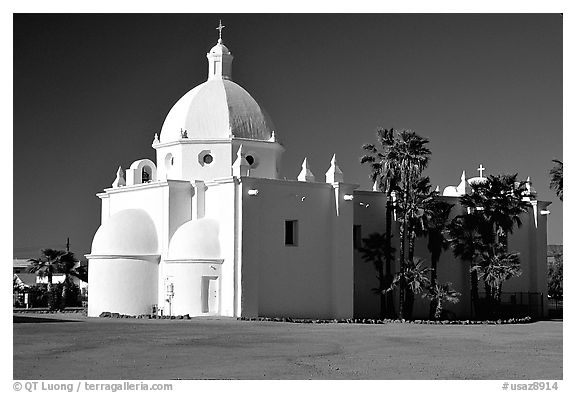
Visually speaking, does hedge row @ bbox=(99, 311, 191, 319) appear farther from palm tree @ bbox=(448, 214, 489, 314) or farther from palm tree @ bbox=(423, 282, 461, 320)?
palm tree @ bbox=(448, 214, 489, 314)

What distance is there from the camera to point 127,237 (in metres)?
43.9

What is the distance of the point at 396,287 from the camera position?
47812 millimetres

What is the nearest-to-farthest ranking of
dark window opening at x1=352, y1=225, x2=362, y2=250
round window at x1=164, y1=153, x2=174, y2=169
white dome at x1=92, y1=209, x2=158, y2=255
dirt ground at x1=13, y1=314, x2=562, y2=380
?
dirt ground at x1=13, y1=314, x2=562, y2=380 < white dome at x1=92, y1=209, x2=158, y2=255 < round window at x1=164, y1=153, x2=174, y2=169 < dark window opening at x1=352, y1=225, x2=362, y2=250

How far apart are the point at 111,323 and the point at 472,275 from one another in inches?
771

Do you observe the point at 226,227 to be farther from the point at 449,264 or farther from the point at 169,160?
the point at 449,264

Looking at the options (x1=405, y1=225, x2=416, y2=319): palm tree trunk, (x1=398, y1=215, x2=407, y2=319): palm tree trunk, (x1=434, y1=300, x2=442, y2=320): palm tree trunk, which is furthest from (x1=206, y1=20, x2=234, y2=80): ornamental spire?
(x1=434, y1=300, x2=442, y2=320): palm tree trunk

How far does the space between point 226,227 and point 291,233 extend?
10.8 ft

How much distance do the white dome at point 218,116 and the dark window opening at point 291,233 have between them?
14.7ft

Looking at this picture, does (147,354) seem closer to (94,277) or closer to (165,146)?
(94,277)

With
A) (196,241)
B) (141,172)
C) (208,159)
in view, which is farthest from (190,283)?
(141,172)

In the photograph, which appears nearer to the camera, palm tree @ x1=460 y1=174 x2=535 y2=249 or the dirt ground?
the dirt ground

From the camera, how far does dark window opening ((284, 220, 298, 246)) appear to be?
145 feet

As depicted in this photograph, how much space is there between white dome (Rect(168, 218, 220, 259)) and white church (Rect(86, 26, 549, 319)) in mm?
49
